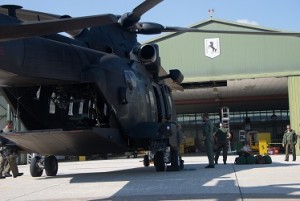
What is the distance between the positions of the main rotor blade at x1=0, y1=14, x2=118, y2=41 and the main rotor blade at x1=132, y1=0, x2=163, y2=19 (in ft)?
9.15

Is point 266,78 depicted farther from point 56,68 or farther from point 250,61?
point 56,68

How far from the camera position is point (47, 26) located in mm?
5914

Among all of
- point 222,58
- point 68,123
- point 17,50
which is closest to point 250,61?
point 222,58

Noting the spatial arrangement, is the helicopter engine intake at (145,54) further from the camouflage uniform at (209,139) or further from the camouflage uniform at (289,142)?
the camouflage uniform at (289,142)

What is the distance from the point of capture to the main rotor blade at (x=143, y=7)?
901 centimetres

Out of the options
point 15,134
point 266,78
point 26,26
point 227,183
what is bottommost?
point 227,183

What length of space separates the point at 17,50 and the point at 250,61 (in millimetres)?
21194

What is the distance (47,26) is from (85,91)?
5207mm

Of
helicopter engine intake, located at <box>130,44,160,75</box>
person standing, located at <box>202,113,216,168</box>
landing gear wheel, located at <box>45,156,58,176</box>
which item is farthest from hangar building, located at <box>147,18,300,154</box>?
landing gear wheel, located at <box>45,156,58,176</box>

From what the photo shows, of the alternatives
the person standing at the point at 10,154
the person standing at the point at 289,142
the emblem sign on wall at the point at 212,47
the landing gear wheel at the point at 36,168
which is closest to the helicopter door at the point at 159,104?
the landing gear wheel at the point at 36,168

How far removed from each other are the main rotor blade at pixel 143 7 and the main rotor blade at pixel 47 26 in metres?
2.79

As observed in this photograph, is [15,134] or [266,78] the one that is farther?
[266,78]

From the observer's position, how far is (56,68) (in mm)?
9688

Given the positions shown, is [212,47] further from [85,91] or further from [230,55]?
[85,91]
